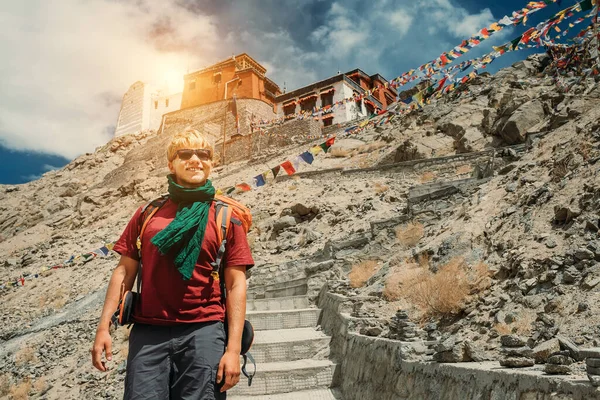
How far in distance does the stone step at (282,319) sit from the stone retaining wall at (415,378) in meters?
1.07

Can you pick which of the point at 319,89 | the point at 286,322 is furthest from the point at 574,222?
the point at 319,89

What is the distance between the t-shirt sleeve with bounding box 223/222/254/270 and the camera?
2418 millimetres

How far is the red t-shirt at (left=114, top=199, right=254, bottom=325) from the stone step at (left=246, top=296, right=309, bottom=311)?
6520mm

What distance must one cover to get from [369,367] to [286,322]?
10.5 feet

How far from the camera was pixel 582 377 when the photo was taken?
2111 millimetres

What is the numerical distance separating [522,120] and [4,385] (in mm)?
18045

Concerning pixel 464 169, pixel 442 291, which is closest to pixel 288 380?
pixel 442 291

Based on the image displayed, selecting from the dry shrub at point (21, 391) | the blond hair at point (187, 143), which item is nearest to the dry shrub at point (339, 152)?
the dry shrub at point (21, 391)

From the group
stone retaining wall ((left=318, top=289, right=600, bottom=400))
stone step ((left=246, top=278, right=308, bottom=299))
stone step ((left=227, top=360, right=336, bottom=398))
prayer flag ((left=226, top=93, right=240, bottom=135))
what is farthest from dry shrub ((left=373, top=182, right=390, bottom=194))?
prayer flag ((left=226, top=93, right=240, bottom=135))

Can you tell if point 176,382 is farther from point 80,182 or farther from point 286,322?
point 80,182

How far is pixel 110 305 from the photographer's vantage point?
7.87ft

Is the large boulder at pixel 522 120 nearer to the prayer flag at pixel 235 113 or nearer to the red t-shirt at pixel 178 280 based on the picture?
the red t-shirt at pixel 178 280

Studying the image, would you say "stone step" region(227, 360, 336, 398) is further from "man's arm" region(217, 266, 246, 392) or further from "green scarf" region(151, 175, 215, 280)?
"green scarf" region(151, 175, 215, 280)

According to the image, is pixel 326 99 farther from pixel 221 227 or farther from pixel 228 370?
pixel 228 370
